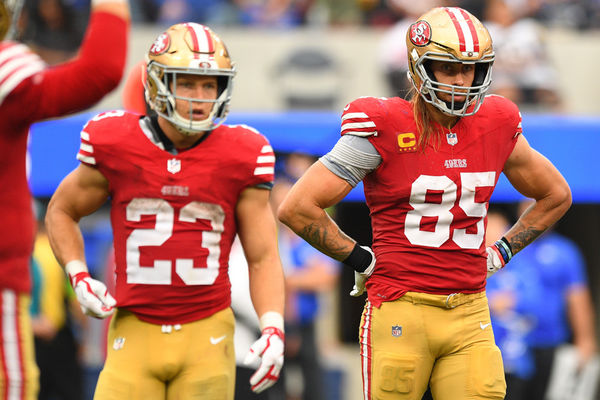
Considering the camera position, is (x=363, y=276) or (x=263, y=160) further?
(x=363, y=276)

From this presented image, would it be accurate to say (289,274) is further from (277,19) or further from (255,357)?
(277,19)

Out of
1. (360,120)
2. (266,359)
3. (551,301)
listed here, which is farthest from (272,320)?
(551,301)

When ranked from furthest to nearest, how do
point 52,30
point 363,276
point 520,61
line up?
1. point 52,30
2. point 520,61
3. point 363,276

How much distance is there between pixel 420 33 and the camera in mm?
4148

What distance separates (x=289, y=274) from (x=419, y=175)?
3208mm

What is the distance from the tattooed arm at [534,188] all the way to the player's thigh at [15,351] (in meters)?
2.10

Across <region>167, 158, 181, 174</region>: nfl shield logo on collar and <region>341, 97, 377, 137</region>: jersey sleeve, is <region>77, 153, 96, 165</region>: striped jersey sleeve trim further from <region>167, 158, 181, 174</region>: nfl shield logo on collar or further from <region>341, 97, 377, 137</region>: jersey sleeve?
<region>341, 97, 377, 137</region>: jersey sleeve

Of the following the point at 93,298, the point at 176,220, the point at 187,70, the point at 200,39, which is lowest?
the point at 93,298

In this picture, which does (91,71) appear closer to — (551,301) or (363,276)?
(363,276)

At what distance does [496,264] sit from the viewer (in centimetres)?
450

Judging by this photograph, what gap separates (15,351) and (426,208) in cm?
168

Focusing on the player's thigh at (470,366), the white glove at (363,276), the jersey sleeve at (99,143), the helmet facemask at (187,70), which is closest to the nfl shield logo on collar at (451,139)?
the white glove at (363,276)

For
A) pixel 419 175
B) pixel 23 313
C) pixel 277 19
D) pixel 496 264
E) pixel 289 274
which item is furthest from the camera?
pixel 277 19

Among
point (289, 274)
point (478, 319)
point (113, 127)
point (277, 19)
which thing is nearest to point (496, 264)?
point (478, 319)
